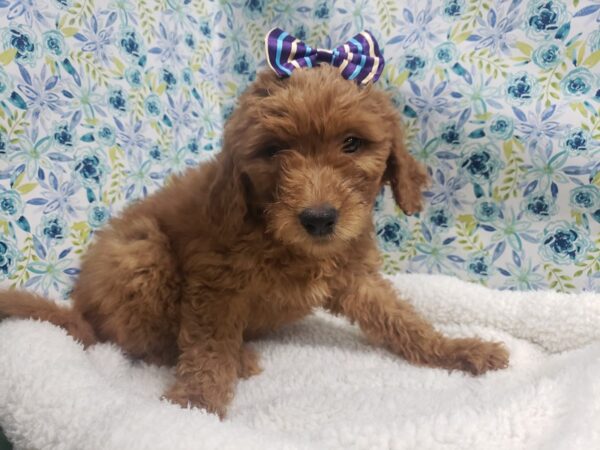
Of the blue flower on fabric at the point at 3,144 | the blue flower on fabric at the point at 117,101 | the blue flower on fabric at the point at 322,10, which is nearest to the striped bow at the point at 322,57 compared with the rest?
the blue flower on fabric at the point at 322,10

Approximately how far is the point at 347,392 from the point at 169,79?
2.06 metres

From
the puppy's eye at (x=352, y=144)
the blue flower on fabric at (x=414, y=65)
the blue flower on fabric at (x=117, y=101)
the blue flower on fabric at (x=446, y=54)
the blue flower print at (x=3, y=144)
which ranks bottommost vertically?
the blue flower print at (x=3, y=144)

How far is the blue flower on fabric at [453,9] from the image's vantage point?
2.70 meters

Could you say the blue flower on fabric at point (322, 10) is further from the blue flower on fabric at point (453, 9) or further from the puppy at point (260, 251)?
the puppy at point (260, 251)

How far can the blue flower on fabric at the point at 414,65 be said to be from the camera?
2.79m

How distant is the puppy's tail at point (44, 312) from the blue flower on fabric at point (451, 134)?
2.02m

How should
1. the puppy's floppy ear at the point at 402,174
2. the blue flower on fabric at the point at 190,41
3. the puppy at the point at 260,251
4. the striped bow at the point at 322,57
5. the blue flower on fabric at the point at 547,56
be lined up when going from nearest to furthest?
the puppy at the point at 260,251
the striped bow at the point at 322,57
the puppy's floppy ear at the point at 402,174
the blue flower on fabric at the point at 547,56
the blue flower on fabric at the point at 190,41

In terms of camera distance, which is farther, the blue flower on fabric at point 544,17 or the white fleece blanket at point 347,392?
the blue flower on fabric at point 544,17

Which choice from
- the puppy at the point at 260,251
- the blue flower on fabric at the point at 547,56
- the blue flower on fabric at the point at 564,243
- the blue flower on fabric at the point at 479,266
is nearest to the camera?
the puppy at the point at 260,251

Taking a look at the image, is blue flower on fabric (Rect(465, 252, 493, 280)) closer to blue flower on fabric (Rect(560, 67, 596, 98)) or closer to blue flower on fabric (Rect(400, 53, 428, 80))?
blue flower on fabric (Rect(560, 67, 596, 98))

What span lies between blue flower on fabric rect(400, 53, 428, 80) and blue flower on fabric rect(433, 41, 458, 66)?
7cm

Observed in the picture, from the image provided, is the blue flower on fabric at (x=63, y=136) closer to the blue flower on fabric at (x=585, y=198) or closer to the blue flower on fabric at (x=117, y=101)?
the blue flower on fabric at (x=117, y=101)

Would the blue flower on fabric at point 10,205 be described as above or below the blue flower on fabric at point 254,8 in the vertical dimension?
below

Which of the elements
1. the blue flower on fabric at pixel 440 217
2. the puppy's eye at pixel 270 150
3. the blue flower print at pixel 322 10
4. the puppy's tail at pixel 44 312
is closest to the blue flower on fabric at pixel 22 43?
the puppy's tail at pixel 44 312
